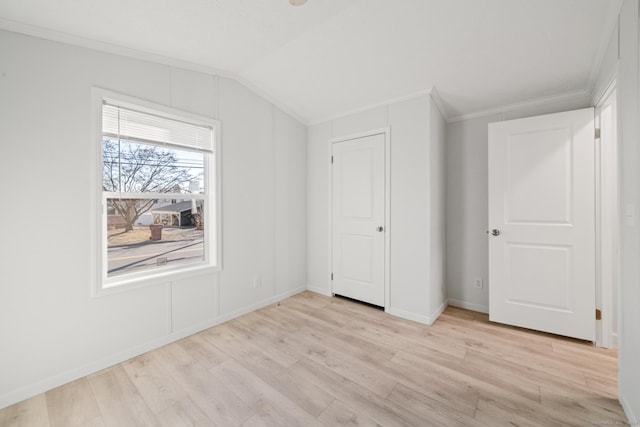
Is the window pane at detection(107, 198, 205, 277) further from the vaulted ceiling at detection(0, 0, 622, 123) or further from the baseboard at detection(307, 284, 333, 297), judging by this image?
the baseboard at detection(307, 284, 333, 297)

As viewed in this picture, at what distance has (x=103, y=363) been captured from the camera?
203cm

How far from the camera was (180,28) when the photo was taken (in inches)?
79.0

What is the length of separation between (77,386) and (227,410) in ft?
3.78

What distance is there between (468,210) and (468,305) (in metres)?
1.12

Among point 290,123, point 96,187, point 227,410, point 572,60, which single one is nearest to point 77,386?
point 227,410

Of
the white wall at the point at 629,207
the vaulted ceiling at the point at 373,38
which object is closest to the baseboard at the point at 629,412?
the white wall at the point at 629,207

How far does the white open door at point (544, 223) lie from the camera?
234 centimetres

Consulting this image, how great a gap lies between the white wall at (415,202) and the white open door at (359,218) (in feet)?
0.54

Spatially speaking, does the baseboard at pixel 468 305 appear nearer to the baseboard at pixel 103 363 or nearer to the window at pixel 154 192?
the baseboard at pixel 103 363

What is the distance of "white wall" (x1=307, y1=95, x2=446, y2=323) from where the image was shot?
271 centimetres

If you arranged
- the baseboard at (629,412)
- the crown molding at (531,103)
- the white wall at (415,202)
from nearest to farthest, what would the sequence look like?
the baseboard at (629,412), the crown molding at (531,103), the white wall at (415,202)

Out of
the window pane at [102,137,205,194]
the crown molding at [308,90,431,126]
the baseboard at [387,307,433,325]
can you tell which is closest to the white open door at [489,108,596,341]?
the baseboard at [387,307,433,325]

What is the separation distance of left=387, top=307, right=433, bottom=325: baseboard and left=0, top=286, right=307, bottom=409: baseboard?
5.36 ft

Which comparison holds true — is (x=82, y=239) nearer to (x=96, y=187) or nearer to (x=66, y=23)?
(x=96, y=187)
